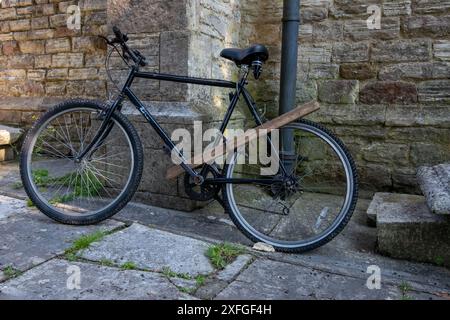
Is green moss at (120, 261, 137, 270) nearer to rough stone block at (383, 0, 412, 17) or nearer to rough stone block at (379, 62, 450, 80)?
rough stone block at (379, 62, 450, 80)

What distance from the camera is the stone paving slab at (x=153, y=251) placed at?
218 centimetres

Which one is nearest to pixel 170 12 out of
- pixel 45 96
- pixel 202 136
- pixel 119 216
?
pixel 202 136

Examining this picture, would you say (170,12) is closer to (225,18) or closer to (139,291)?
(225,18)

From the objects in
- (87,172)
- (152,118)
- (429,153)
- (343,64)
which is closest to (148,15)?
(152,118)

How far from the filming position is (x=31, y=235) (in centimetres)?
252

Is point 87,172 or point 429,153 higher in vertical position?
point 429,153

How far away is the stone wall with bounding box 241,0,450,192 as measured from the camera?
3346 mm

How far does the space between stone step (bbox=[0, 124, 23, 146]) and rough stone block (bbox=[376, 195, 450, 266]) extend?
4.05 meters

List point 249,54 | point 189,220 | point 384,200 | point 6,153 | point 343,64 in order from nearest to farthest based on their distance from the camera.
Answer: point 249,54, point 189,220, point 384,200, point 343,64, point 6,153

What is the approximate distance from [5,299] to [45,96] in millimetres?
3950

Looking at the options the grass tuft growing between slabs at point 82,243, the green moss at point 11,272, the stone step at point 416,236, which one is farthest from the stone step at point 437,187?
the green moss at point 11,272

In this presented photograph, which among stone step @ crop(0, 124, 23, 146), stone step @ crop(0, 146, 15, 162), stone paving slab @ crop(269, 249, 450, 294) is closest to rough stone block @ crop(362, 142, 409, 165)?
stone paving slab @ crop(269, 249, 450, 294)

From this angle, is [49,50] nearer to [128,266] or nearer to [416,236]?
[128,266]
